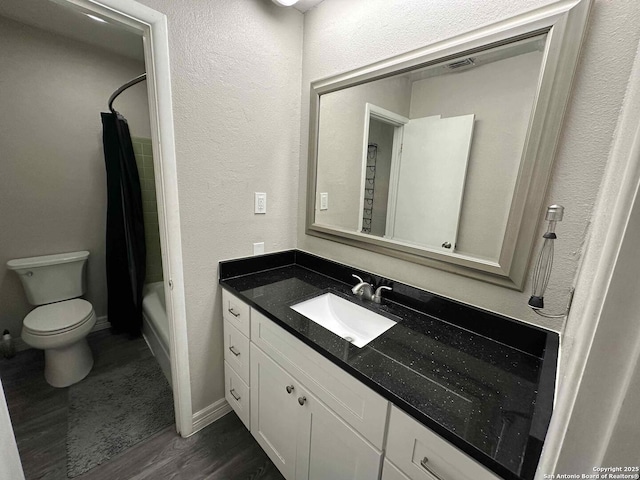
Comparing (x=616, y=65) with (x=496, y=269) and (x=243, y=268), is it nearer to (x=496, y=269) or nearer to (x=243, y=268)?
(x=496, y=269)

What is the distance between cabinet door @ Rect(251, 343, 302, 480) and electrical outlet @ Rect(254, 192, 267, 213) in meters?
0.71

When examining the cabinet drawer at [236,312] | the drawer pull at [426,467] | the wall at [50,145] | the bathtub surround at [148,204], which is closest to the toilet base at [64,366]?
the wall at [50,145]

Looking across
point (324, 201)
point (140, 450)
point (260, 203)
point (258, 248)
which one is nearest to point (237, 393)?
point (140, 450)

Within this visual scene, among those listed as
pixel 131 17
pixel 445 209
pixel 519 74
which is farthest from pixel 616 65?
pixel 131 17

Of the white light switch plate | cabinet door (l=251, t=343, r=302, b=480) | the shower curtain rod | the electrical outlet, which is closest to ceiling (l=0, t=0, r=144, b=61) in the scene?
the shower curtain rod

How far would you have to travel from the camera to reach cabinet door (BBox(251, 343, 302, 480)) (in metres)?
1.04

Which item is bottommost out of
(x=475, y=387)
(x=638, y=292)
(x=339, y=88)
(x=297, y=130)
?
(x=475, y=387)

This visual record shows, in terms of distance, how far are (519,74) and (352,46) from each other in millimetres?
744

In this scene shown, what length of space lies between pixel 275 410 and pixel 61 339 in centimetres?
148

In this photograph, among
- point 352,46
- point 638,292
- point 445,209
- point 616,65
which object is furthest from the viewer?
point 352,46

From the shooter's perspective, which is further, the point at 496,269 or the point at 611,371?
the point at 496,269

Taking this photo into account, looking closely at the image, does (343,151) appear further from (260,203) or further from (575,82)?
(575,82)

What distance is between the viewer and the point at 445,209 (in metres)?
1.08

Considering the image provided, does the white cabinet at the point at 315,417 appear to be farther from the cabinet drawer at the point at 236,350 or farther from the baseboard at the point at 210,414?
the baseboard at the point at 210,414
